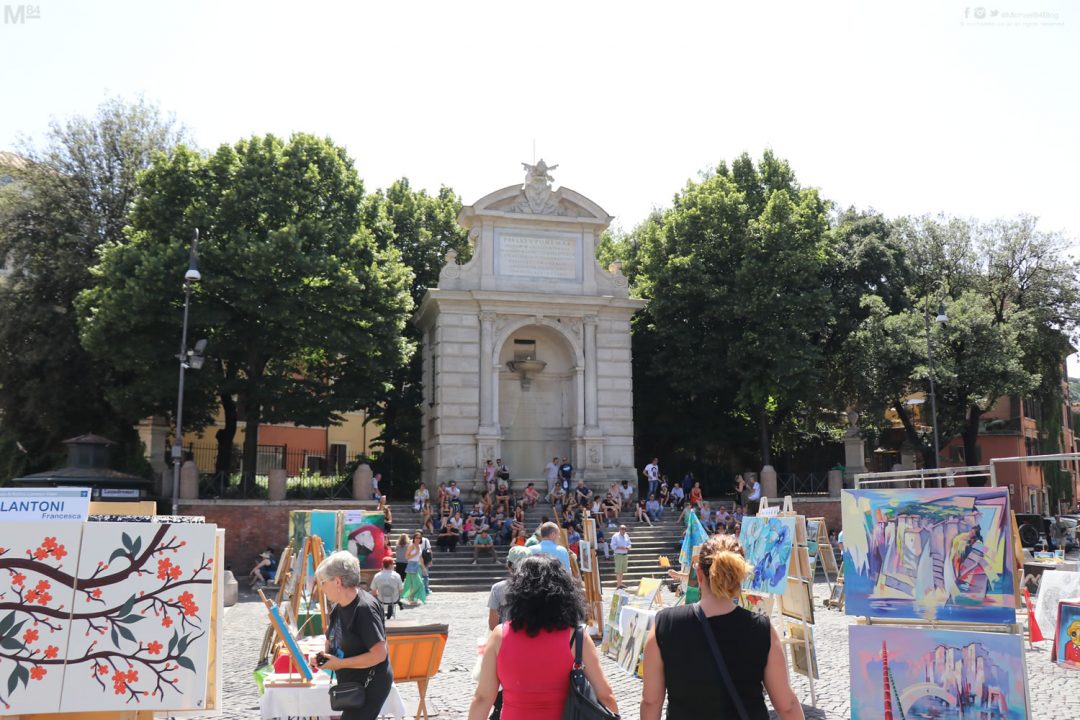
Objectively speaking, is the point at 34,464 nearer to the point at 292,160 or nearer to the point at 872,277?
the point at 292,160

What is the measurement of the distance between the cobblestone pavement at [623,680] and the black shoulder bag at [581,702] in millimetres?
5113

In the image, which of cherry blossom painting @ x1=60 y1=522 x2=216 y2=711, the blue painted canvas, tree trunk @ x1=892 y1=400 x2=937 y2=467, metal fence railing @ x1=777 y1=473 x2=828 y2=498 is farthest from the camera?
tree trunk @ x1=892 y1=400 x2=937 y2=467

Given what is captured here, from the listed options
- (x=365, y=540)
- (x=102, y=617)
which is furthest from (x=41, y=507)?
(x=365, y=540)

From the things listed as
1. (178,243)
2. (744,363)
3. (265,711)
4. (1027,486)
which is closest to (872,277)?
(744,363)

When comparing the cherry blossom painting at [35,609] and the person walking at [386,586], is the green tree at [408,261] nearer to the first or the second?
the person walking at [386,586]

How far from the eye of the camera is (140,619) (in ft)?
21.3

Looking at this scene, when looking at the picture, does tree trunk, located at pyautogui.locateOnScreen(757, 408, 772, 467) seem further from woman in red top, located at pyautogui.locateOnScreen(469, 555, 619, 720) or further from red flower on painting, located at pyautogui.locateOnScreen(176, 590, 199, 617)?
woman in red top, located at pyautogui.locateOnScreen(469, 555, 619, 720)

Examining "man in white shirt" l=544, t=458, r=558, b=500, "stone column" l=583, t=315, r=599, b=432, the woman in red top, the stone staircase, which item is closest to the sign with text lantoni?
the woman in red top

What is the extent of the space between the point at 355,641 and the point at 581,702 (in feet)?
6.81

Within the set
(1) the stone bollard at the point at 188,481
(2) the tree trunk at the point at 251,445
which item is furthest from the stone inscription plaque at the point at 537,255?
(1) the stone bollard at the point at 188,481

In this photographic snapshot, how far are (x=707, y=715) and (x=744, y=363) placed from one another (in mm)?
30145

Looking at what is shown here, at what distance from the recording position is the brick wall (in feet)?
86.5

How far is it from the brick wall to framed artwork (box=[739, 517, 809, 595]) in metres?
17.2

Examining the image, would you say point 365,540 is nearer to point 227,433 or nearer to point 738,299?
point 227,433
